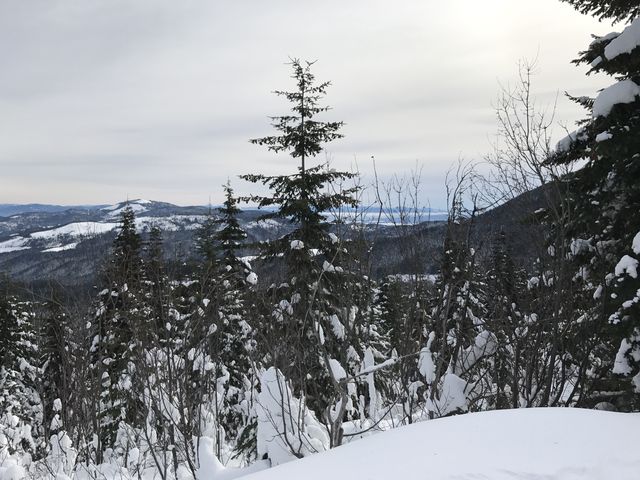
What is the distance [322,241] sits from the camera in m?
13.4

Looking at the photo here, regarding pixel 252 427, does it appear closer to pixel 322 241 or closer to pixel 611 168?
pixel 322 241

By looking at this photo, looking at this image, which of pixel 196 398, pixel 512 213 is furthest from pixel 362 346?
pixel 196 398

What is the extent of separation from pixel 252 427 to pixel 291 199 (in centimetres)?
697

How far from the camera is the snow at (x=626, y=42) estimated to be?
637 cm

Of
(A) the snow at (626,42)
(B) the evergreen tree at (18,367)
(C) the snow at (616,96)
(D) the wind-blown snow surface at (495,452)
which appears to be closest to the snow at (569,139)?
(C) the snow at (616,96)

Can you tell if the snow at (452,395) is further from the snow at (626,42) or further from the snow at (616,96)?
the snow at (626,42)

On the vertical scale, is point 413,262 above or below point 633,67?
below

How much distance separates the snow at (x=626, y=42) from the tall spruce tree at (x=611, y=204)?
0.01 m

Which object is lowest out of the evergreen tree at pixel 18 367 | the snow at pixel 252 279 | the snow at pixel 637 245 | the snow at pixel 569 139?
the evergreen tree at pixel 18 367

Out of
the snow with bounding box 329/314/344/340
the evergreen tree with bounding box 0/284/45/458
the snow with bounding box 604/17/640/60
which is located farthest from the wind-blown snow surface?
the evergreen tree with bounding box 0/284/45/458

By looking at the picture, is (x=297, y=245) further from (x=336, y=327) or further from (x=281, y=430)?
(x=281, y=430)

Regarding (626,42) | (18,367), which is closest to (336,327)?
(626,42)

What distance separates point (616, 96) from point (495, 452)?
5.76 m

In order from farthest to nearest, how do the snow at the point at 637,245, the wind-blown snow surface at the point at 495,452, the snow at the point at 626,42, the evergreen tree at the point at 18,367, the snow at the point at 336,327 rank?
the evergreen tree at the point at 18,367 < the snow at the point at 336,327 < the snow at the point at 626,42 < the snow at the point at 637,245 < the wind-blown snow surface at the point at 495,452
